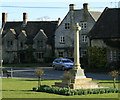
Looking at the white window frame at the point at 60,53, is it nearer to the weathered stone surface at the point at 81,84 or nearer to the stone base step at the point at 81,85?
the stone base step at the point at 81,85

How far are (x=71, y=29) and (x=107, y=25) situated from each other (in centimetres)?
1445

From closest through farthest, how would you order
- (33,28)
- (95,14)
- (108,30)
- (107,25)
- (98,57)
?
1. (98,57)
2. (108,30)
3. (107,25)
4. (95,14)
5. (33,28)

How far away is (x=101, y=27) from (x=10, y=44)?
25.2 metres

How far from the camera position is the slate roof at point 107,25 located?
3967cm

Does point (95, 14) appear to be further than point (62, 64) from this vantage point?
Yes

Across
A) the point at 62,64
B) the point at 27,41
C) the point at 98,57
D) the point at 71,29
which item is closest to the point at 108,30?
the point at 98,57

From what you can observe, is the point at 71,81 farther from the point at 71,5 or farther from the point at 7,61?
the point at 7,61

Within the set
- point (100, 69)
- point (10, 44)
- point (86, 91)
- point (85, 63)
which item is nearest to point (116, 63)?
point (100, 69)

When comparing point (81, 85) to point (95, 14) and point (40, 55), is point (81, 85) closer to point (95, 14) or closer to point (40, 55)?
point (95, 14)

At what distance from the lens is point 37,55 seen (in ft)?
193

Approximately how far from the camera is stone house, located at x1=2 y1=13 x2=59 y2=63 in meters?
58.2

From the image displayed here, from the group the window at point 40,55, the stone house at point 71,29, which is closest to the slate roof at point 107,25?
the stone house at point 71,29

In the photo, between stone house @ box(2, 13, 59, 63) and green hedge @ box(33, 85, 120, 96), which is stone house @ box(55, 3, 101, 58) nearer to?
stone house @ box(2, 13, 59, 63)

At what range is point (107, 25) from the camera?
4106 centimetres
